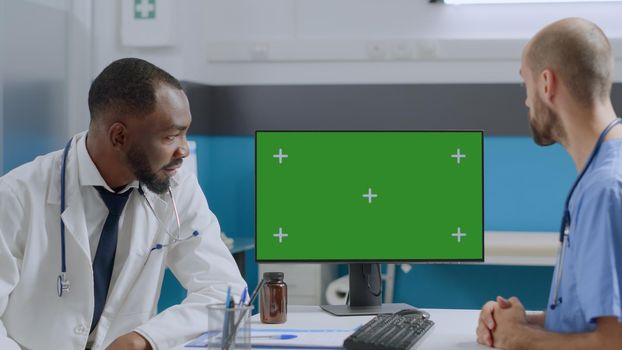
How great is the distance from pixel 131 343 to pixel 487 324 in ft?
2.32

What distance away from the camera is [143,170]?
1.99 m

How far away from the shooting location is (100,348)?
1.95 metres

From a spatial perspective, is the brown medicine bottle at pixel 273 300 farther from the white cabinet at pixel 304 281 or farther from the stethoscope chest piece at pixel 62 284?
the white cabinet at pixel 304 281

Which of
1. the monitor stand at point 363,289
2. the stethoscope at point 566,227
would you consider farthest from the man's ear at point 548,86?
the monitor stand at point 363,289

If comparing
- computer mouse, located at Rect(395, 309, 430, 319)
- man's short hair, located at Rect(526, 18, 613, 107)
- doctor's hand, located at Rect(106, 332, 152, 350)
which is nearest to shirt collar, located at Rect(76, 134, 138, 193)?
doctor's hand, located at Rect(106, 332, 152, 350)

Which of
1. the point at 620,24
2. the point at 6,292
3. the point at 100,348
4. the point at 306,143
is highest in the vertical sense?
the point at 620,24

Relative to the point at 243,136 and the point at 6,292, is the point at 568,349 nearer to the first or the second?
the point at 6,292

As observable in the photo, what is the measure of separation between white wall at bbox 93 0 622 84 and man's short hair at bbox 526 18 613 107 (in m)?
2.77

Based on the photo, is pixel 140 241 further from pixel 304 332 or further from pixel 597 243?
pixel 597 243

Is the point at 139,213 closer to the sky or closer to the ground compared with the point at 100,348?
closer to the sky

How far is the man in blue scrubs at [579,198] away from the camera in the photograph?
4.76 ft

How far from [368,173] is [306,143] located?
0.17 m

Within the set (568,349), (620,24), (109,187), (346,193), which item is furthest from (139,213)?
(620,24)

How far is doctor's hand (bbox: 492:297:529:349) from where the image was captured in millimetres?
1689
